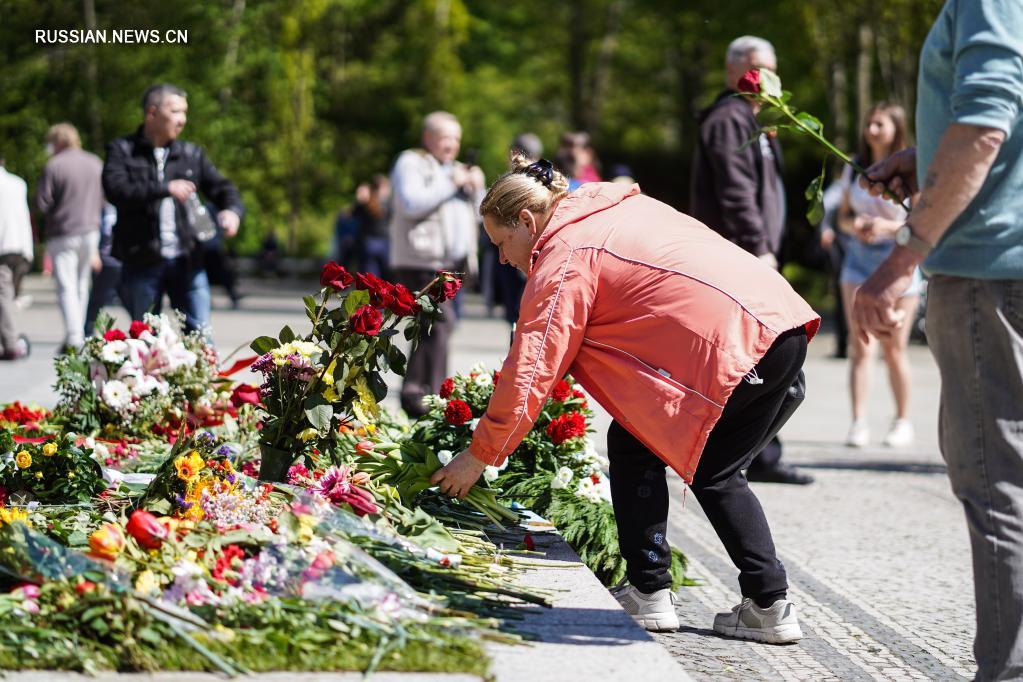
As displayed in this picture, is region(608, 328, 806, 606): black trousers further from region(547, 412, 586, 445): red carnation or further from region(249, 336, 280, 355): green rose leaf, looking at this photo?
region(249, 336, 280, 355): green rose leaf

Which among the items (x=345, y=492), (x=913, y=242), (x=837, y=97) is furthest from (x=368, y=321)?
(x=837, y=97)

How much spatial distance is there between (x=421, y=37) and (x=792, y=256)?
65.9ft

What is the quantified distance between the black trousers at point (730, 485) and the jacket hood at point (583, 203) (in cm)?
61

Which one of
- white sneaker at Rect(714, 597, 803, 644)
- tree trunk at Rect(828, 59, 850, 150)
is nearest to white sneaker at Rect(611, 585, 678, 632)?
white sneaker at Rect(714, 597, 803, 644)

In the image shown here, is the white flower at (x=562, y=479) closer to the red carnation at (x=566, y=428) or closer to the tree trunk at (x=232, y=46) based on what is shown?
the red carnation at (x=566, y=428)

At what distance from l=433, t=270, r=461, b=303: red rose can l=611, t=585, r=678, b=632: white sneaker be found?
3.61ft

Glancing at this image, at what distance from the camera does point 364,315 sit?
4289 mm

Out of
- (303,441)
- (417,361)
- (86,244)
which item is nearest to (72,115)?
(86,244)

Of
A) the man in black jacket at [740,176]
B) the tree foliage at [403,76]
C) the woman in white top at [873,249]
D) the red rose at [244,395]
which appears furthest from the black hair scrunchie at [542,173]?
the tree foliage at [403,76]

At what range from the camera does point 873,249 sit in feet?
27.2

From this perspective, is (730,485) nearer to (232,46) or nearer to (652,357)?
(652,357)

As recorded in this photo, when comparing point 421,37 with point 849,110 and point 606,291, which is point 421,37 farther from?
point 606,291

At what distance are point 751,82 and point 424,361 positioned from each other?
16.7ft

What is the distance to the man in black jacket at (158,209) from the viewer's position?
723cm
